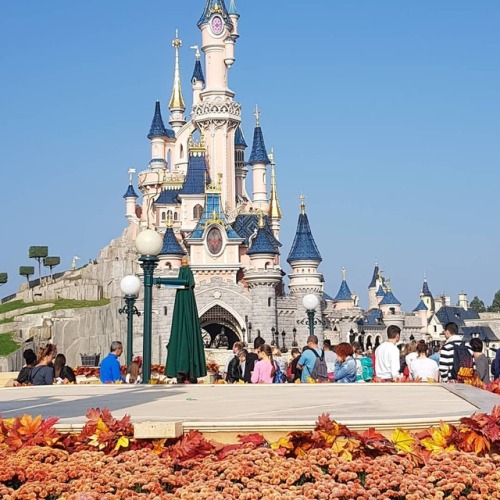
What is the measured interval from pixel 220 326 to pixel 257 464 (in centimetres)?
5185

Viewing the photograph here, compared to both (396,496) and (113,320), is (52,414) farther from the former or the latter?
(113,320)

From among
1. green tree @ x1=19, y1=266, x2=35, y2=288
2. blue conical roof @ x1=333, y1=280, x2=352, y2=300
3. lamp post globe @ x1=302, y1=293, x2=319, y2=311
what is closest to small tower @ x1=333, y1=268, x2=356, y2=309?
blue conical roof @ x1=333, y1=280, x2=352, y2=300

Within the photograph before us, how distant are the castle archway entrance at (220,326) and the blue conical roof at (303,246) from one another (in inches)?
221

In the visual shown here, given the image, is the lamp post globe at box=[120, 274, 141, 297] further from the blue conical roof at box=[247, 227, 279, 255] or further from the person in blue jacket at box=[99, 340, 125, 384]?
the blue conical roof at box=[247, 227, 279, 255]

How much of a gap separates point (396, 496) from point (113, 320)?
4861 cm

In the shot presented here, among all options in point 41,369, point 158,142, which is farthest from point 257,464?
point 158,142

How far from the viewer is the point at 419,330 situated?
7212cm

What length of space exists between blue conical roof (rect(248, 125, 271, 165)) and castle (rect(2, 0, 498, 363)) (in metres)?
0.07

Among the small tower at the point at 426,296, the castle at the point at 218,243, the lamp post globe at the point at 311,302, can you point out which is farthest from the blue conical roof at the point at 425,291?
the lamp post globe at the point at 311,302

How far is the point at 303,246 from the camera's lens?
5581 centimetres

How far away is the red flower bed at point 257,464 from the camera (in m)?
5.57

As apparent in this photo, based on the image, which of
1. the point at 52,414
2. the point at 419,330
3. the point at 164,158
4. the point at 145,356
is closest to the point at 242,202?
the point at 164,158

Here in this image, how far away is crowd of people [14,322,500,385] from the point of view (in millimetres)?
10938

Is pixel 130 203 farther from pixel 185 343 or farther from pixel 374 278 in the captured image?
pixel 185 343
